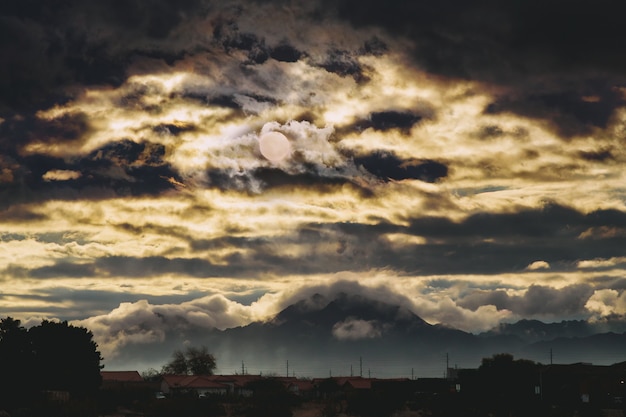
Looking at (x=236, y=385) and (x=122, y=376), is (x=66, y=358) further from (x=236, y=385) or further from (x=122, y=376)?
(x=122, y=376)

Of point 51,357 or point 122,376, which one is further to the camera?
point 122,376

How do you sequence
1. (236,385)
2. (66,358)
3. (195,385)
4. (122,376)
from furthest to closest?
(122,376) < (236,385) < (195,385) < (66,358)

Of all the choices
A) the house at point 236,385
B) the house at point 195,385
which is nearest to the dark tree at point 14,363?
the house at point 195,385

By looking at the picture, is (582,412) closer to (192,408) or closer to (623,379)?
(623,379)

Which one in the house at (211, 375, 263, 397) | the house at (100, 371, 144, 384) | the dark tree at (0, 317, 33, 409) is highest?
the dark tree at (0, 317, 33, 409)

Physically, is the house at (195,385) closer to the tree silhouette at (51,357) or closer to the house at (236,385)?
the house at (236,385)

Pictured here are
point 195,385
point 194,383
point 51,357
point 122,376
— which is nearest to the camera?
point 51,357

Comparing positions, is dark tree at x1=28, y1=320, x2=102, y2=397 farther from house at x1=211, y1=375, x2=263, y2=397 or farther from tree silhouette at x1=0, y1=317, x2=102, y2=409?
house at x1=211, y1=375, x2=263, y2=397

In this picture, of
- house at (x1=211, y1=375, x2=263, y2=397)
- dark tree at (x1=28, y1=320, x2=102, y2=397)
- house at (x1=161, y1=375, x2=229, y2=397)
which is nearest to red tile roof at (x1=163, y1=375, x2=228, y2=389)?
house at (x1=161, y1=375, x2=229, y2=397)

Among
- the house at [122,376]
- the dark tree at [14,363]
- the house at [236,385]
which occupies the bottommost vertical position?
the house at [236,385]

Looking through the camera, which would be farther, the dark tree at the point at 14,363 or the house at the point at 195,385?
the house at the point at 195,385

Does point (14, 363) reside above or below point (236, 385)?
above

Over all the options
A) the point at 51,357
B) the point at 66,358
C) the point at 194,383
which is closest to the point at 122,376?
the point at 194,383

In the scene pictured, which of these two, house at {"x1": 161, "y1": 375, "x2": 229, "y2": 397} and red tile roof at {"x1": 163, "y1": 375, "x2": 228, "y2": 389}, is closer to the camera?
house at {"x1": 161, "y1": 375, "x2": 229, "y2": 397}
